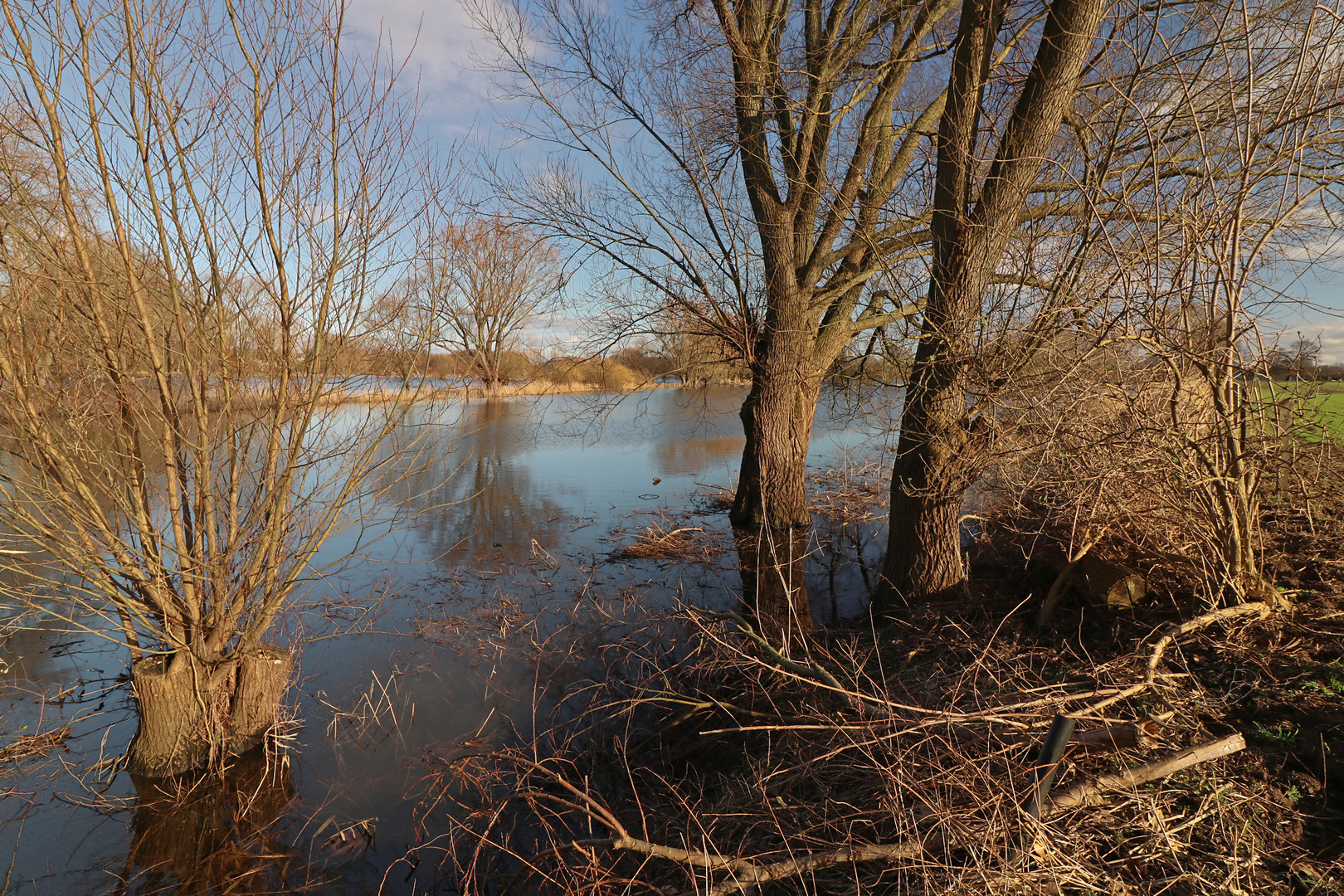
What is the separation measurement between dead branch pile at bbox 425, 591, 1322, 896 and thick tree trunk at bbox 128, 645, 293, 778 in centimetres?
142

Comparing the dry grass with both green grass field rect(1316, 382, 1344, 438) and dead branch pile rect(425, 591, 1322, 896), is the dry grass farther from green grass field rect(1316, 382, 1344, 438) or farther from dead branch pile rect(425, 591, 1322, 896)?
green grass field rect(1316, 382, 1344, 438)

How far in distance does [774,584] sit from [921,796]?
15.4 ft

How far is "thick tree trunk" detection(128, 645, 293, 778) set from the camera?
3873mm

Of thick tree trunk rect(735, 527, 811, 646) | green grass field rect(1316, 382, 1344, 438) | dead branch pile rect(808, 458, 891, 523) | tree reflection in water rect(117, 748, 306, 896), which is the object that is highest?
green grass field rect(1316, 382, 1344, 438)

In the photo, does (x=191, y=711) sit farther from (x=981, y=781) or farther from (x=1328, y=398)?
(x=1328, y=398)

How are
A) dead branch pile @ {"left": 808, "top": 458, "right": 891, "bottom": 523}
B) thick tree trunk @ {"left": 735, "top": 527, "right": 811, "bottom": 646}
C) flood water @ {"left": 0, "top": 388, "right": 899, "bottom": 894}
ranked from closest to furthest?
1. flood water @ {"left": 0, "top": 388, "right": 899, "bottom": 894}
2. thick tree trunk @ {"left": 735, "top": 527, "right": 811, "bottom": 646}
3. dead branch pile @ {"left": 808, "top": 458, "right": 891, "bottom": 523}

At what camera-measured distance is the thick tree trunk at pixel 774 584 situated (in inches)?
221

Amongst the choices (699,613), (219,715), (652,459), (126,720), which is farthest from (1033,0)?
(652,459)

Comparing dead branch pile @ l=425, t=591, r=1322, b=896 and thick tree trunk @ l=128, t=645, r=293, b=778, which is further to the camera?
thick tree trunk @ l=128, t=645, r=293, b=778

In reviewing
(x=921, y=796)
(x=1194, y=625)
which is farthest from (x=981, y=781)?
(x=1194, y=625)

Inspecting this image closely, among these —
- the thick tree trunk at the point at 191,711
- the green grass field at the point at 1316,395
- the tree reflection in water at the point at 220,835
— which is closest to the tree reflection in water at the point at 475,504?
the thick tree trunk at the point at 191,711

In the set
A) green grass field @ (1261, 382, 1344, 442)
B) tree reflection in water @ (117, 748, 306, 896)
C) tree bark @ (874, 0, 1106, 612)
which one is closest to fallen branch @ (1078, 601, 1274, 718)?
green grass field @ (1261, 382, 1344, 442)

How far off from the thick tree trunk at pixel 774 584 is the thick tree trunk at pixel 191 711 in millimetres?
3434

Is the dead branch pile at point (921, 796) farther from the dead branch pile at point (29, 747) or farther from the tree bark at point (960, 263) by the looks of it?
the dead branch pile at point (29, 747)
